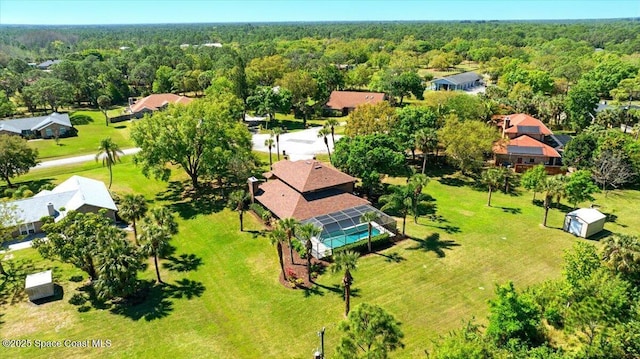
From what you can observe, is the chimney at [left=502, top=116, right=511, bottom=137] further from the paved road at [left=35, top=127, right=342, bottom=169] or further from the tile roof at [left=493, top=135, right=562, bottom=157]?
the paved road at [left=35, top=127, right=342, bottom=169]

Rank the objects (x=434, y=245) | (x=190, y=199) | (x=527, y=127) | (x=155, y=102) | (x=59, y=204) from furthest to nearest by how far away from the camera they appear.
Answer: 1. (x=155, y=102)
2. (x=527, y=127)
3. (x=190, y=199)
4. (x=59, y=204)
5. (x=434, y=245)

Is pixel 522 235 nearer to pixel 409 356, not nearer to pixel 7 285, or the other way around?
pixel 409 356

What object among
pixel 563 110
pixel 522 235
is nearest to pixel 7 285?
pixel 522 235

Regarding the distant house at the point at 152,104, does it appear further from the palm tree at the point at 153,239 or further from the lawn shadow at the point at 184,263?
the palm tree at the point at 153,239

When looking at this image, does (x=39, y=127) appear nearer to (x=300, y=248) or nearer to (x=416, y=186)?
(x=300, y=248)

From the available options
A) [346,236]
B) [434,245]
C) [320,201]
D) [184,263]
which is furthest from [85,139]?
[434,245]

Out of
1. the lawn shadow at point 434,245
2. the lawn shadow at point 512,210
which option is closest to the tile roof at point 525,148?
the lawn shadow at point 512,210
